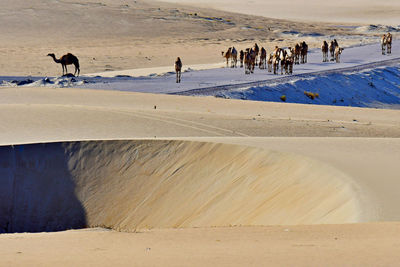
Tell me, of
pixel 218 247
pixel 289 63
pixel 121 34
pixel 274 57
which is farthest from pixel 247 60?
pixel 121 34

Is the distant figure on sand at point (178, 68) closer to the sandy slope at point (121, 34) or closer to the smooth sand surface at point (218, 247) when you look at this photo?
the sandy slope at point (121, 34)

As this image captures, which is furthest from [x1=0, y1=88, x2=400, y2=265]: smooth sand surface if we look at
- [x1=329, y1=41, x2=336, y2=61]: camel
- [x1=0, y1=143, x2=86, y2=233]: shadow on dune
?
[x1=329, y1=41, x2=336, y2=61]: camel

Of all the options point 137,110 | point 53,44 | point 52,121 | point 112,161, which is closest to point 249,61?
point 137,110

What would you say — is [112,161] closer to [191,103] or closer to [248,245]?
[248,245]

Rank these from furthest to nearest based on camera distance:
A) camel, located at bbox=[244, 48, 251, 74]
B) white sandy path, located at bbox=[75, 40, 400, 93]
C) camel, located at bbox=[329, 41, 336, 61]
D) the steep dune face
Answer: camel, located at bbox=[329, 41, 336, 61] → camel, located at bbox=[244, 48, 251, 74] → white sandy path, located at bbox=[75, 40, 400, 93] → the steep dune face

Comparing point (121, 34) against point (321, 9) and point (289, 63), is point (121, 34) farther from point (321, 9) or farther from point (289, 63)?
point (321, 9)

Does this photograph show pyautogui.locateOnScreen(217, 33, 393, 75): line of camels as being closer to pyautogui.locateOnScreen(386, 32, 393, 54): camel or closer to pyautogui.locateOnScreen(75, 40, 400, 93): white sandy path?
pyautogui.locateOnScreen(75, 40, 400, 93): white sandy path

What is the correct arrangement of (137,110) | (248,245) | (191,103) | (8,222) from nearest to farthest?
(248,245)
(8,222)
(137,110)
(191,103)
